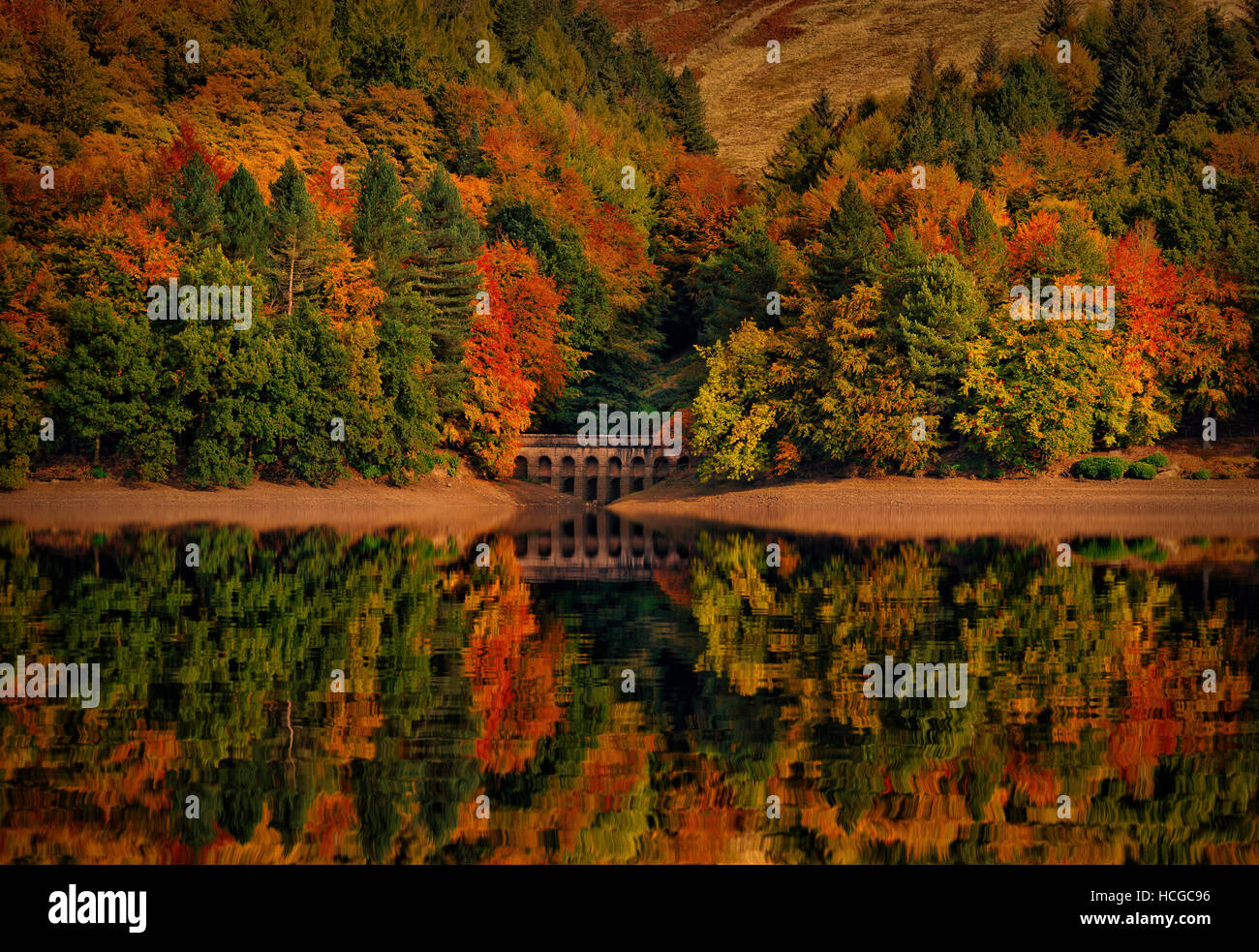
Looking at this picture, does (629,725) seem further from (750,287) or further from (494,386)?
(750,287)

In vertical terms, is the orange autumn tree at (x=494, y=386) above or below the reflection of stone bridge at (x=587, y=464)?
above

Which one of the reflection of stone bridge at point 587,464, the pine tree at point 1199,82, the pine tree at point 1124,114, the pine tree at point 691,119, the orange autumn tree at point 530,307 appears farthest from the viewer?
the pine tree at point 691,119

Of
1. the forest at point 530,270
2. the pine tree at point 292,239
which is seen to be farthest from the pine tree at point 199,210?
the pine tree at point 292,239

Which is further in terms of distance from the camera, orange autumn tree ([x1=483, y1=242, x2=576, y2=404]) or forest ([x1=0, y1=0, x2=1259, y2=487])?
orange autumn tree ([x1=483, y1=242, x2=576, y2=404])

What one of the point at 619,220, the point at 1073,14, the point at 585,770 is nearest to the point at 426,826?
the point at 585,770

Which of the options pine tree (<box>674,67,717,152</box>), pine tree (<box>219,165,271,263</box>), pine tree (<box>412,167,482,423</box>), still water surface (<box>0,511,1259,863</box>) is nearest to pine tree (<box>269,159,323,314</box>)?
pine tree (<box>219,165,271,263</box>)

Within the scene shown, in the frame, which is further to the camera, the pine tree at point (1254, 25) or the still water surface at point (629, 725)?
the pine tree at point (1254, 25)

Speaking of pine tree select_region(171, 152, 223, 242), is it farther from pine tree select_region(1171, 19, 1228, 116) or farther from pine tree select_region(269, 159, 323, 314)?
pine tree select_region(1171, 19, 1228, 116)

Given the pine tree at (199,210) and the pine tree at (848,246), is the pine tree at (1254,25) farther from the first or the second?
the pine tree at (199,210)
